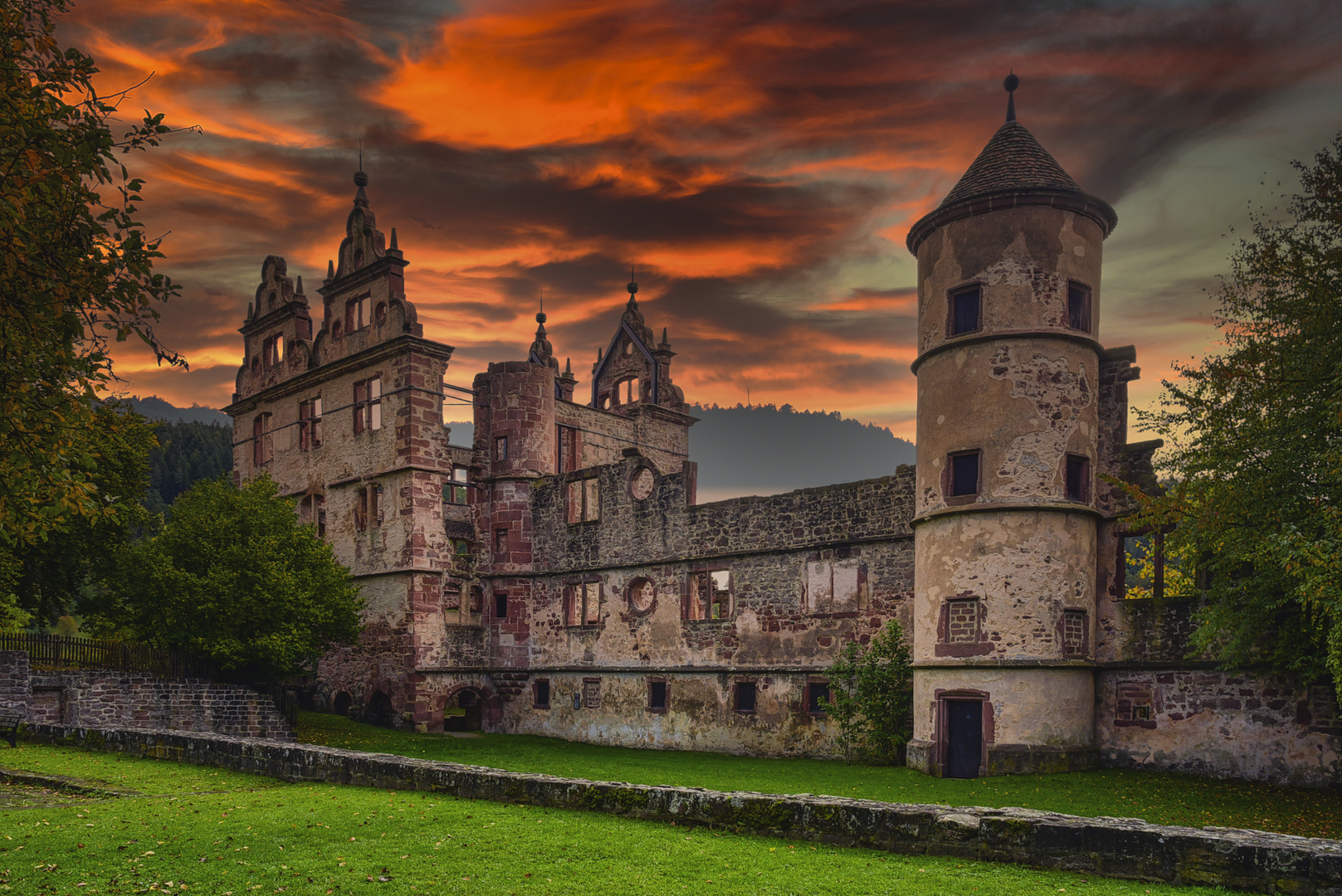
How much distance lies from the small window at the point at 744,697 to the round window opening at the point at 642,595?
4.29m

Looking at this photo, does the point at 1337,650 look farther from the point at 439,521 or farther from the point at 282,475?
the point at 282,475

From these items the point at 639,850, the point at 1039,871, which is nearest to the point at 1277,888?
the point at 1039,871

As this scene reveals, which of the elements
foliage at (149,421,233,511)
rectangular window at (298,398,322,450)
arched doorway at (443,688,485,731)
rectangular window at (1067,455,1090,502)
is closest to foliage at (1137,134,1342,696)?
rectangular window at (1067,455,1090,502)

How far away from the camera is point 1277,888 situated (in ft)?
29.8

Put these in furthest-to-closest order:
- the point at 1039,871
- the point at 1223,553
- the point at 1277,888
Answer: the point at 1223,553 < the point at 1039,871 < the point at 1277,888

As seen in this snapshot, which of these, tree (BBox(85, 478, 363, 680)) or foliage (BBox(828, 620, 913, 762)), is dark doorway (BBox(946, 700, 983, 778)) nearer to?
foliage (BBox(828, 620, 913, 762))

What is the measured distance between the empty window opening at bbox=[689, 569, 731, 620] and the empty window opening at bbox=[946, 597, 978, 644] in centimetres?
957

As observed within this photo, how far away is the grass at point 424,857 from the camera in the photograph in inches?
371

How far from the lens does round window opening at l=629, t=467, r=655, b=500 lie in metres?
32.2

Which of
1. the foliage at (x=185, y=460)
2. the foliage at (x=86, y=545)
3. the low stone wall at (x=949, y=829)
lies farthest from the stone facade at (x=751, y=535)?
the foliage at (x=185, y=460)

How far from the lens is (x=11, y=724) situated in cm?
2217

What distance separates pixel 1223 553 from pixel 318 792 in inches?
664

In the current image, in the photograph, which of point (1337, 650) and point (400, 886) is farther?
point (1337, 650)

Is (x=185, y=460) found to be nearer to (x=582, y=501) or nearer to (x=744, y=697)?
(x=582, y=501)
